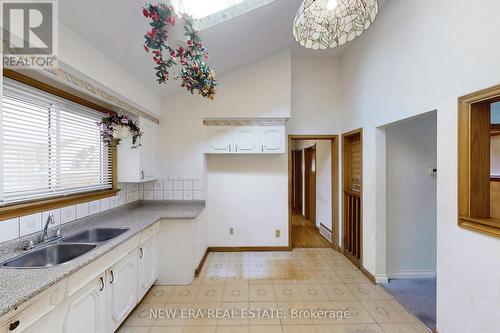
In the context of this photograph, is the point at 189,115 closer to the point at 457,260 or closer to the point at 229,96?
the point at 229,96

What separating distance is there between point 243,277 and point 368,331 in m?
1.50

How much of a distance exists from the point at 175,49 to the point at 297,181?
21.4 feet

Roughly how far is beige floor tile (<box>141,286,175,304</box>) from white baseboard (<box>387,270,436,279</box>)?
271 cm

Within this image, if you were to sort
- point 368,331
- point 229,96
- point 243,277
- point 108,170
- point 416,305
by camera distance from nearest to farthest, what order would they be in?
point 368,331 < point 416,305 < point 108,170 < point 243,277 < point 229,96

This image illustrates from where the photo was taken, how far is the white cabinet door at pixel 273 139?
3598mm

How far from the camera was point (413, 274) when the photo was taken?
3.02 meters

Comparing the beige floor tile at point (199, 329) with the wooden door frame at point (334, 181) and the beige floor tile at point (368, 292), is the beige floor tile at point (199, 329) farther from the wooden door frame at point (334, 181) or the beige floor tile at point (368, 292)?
the wooden door frame at point (334, 181)

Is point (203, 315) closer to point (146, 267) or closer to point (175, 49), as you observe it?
point (146, 267)

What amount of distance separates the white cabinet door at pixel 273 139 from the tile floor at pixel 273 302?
1691 mm

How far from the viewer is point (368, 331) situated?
6.79 ft

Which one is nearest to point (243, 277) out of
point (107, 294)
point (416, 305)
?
point (107, 294)

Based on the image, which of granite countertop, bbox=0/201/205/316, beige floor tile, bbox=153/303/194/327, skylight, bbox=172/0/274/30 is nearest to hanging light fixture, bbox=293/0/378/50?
skylight, bbox=172/0/274/30

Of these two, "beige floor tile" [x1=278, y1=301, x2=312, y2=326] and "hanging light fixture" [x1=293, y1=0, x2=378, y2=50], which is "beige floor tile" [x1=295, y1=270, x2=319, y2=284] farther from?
"hanging light fixture" [x1=293, y1=0, x2=378, y2=50]

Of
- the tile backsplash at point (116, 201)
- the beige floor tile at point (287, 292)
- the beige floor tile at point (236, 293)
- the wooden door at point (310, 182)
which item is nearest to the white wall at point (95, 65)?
the tile backsplash at point (116, 201)
